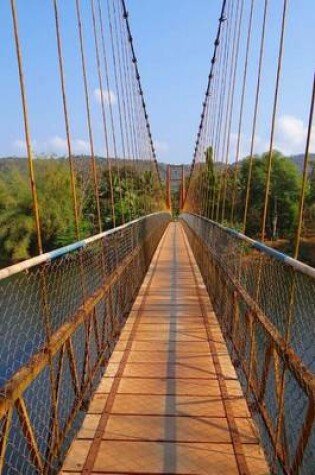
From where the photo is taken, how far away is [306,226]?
2086 cm

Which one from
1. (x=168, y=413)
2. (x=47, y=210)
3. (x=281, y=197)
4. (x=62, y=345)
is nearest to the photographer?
(x=62, y=345)

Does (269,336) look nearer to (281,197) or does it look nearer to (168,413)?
(168,413)

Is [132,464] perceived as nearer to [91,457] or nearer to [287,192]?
[91,457]

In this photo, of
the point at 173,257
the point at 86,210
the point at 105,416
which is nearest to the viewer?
the point at 105,416

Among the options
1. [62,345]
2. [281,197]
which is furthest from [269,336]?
[281,197]

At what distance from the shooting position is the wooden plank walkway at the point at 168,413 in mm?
1601

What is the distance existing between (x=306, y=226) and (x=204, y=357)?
19.2 meters

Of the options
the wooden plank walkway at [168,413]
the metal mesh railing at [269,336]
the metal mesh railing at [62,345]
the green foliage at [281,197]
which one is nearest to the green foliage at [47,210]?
the green foliage at [281,197]

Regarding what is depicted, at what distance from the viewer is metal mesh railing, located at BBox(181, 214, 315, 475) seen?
4.56 feet

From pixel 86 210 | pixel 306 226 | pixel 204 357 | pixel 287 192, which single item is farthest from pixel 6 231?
pixel 204 357

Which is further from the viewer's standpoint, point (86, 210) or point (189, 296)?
point (86, 210)

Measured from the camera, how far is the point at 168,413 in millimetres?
1986

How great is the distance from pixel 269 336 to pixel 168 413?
0.59 m

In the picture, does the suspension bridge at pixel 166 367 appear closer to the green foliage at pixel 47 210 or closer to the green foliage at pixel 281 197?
the green foliage at pixel 47 210
